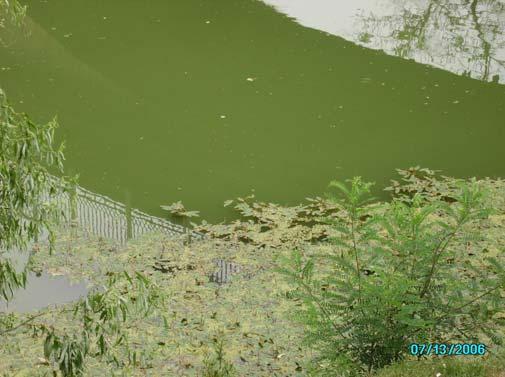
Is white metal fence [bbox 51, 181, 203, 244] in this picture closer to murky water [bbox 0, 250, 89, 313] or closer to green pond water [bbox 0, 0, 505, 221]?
green pond water [bbox 0, 0, 505, 221]

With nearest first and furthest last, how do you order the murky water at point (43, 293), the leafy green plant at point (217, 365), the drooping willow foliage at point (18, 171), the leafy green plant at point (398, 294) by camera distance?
the drooping willow foliage at point (18, 171), the leafy green plant at point (398, 294), the leafy green plant at point (217, 365), the murky water at point (43, 293)

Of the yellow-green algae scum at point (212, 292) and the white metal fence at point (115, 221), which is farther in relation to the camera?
the white metal fence at point (115, 221)

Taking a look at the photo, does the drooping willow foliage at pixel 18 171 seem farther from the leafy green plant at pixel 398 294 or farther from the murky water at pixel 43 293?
the murky water at pixel 43 293

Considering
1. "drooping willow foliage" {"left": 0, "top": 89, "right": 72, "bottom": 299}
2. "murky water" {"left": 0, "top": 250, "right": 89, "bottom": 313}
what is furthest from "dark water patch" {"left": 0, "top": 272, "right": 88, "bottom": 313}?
"drooping willow foliage" {"left": 0, "top": 89, "right": 72, "bottom": 299}

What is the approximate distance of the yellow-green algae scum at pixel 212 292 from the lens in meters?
4.32

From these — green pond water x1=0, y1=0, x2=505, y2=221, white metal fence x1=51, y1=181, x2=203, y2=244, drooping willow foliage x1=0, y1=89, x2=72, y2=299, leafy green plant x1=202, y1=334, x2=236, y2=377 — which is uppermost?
green pond water x1=0, y1=0, x2=505, y2=221

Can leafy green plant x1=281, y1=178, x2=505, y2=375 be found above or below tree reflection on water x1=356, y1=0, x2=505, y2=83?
below

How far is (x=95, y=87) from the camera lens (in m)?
8.05

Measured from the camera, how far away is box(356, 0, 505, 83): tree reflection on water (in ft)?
29.8

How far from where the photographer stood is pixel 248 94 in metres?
8.05

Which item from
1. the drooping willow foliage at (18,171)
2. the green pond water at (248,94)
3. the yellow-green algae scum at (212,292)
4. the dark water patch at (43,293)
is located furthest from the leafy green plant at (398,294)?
the green pond water at (248,94)

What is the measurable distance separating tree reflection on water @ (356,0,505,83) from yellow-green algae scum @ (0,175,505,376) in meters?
3.10
